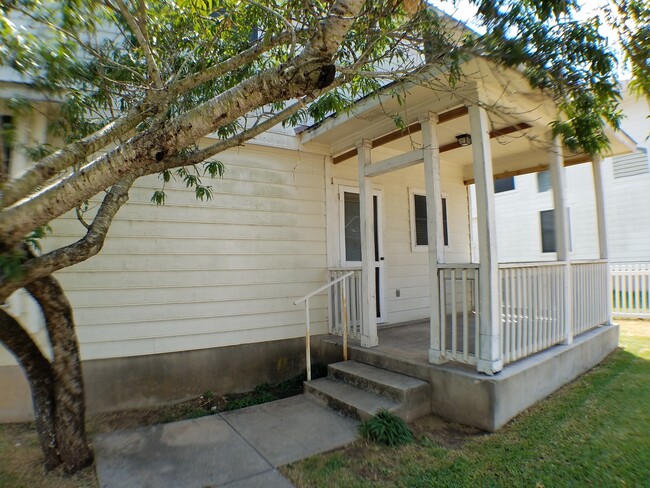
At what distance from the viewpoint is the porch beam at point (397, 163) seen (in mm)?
4215

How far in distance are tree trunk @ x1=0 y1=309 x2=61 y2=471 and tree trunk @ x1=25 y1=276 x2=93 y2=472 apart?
0.05 meters

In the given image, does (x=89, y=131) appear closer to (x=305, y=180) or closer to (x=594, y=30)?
(x=305, y=180)

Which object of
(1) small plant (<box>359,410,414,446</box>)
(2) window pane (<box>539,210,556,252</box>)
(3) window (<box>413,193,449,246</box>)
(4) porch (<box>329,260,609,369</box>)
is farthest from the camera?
(2) window pane (<box>539,210,556,252</box>)

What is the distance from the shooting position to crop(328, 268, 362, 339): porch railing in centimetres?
507

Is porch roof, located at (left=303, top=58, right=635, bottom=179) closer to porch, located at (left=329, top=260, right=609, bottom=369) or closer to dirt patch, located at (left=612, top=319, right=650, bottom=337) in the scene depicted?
porch, located at (left=329, top=260, right=609, bottom=369)

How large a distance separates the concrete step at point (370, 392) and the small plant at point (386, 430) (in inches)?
3.7

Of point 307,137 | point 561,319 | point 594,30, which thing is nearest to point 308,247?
point 307,137

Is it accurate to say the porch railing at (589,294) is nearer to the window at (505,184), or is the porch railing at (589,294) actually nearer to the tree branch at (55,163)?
the tree branch at (55,163)

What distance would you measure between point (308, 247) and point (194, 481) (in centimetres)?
330

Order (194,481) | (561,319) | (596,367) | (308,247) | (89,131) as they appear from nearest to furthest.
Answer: (194,481) < (89,131) < (561,319) < (596,367) < (308,247)

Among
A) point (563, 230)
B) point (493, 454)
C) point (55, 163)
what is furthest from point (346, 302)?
point (55, 163)

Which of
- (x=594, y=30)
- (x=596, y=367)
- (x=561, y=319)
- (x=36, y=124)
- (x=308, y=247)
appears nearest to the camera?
(x=594, y=30)

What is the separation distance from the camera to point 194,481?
2.77 m

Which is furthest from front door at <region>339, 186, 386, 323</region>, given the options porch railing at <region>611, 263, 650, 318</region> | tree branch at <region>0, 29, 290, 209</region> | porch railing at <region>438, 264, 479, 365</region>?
porch railing at <region>611, 263, 650, 318</region>
